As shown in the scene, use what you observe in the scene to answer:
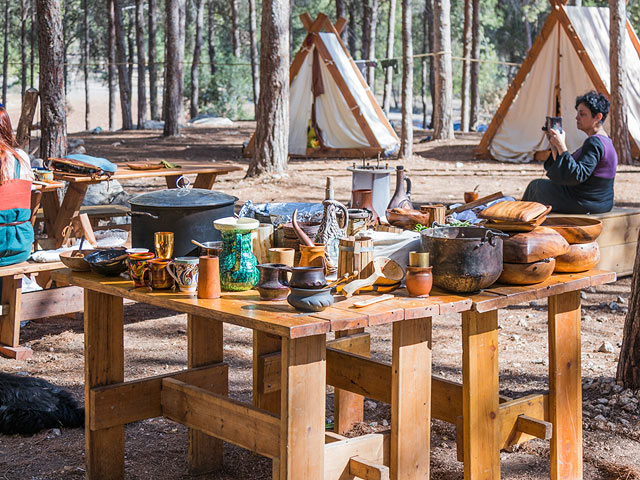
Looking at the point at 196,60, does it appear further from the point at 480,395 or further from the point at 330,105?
the point at 480,395

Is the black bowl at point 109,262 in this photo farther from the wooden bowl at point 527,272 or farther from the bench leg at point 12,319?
the bench leg at point 12,319

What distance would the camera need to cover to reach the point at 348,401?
13.2 feet

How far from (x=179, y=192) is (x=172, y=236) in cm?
51

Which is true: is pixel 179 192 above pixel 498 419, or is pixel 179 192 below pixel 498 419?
above

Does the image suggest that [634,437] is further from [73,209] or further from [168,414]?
[73,209]

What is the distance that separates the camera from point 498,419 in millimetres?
3145

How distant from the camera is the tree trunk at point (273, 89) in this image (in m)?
11.3

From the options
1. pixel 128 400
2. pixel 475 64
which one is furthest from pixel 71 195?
pixel 475 64

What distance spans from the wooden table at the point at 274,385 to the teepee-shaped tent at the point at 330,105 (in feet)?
37.5

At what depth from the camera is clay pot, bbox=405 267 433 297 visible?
2861 mm

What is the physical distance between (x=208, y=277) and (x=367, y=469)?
0.83 meters

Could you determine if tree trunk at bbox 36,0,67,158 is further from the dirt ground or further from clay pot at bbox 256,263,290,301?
clay pot at bbox 256,263,290,301

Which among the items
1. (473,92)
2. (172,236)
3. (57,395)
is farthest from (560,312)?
(473,92)

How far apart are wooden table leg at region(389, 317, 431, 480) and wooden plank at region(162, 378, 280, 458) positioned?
42 centimetres
